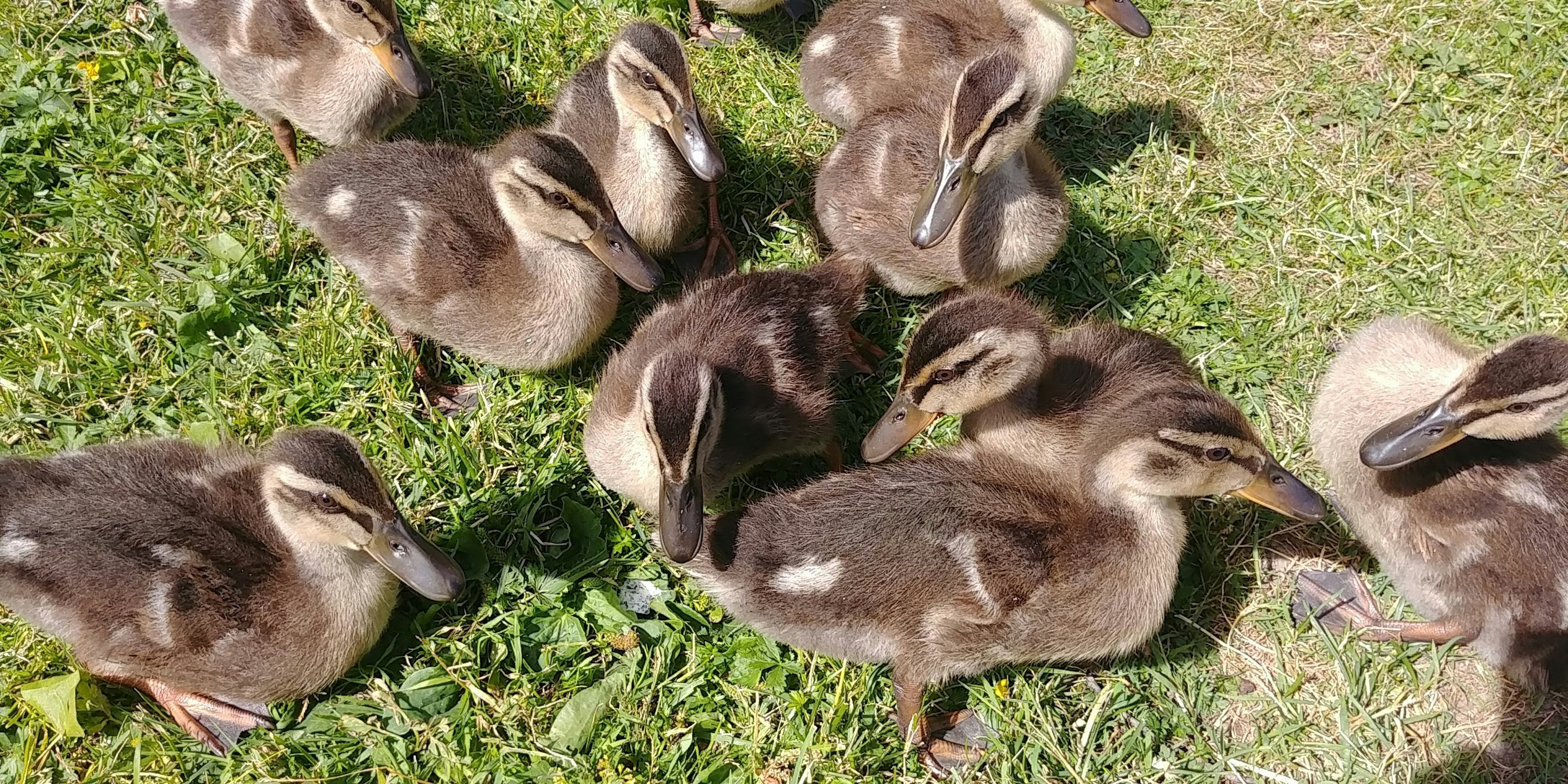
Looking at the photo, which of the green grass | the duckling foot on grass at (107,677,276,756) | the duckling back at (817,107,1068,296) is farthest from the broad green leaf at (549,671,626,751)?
the duckling back at (817,107,1068,296)

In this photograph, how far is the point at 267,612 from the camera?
121 inches

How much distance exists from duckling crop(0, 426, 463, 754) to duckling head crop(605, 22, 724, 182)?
5.15ft

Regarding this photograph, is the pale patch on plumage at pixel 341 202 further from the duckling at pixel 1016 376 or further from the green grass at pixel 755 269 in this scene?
the duckling at pixel 1016 376

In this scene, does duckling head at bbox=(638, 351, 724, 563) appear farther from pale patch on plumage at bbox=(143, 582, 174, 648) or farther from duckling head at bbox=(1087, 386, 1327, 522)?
pale patch on plumage at bbox=(143, 582, 174, 648)

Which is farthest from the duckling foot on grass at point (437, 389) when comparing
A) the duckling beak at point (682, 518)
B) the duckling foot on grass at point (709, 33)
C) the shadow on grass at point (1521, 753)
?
the shadow on grass at point (1521, 753)

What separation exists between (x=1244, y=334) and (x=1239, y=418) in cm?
120

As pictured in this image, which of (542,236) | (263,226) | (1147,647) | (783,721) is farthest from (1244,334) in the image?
(263,226)

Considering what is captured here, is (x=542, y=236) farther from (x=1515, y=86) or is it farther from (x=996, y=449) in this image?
(x=1515, y=86)

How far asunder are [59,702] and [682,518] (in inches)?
76.3

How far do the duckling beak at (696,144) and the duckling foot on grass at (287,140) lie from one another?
1.72m

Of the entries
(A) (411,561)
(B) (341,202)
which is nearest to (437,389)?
(B) (341,202)

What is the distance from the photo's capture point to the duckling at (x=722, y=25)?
16.2ft

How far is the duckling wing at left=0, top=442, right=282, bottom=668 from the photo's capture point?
2980mm

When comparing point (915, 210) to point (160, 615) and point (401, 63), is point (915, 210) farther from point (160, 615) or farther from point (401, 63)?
point (160, 615)
